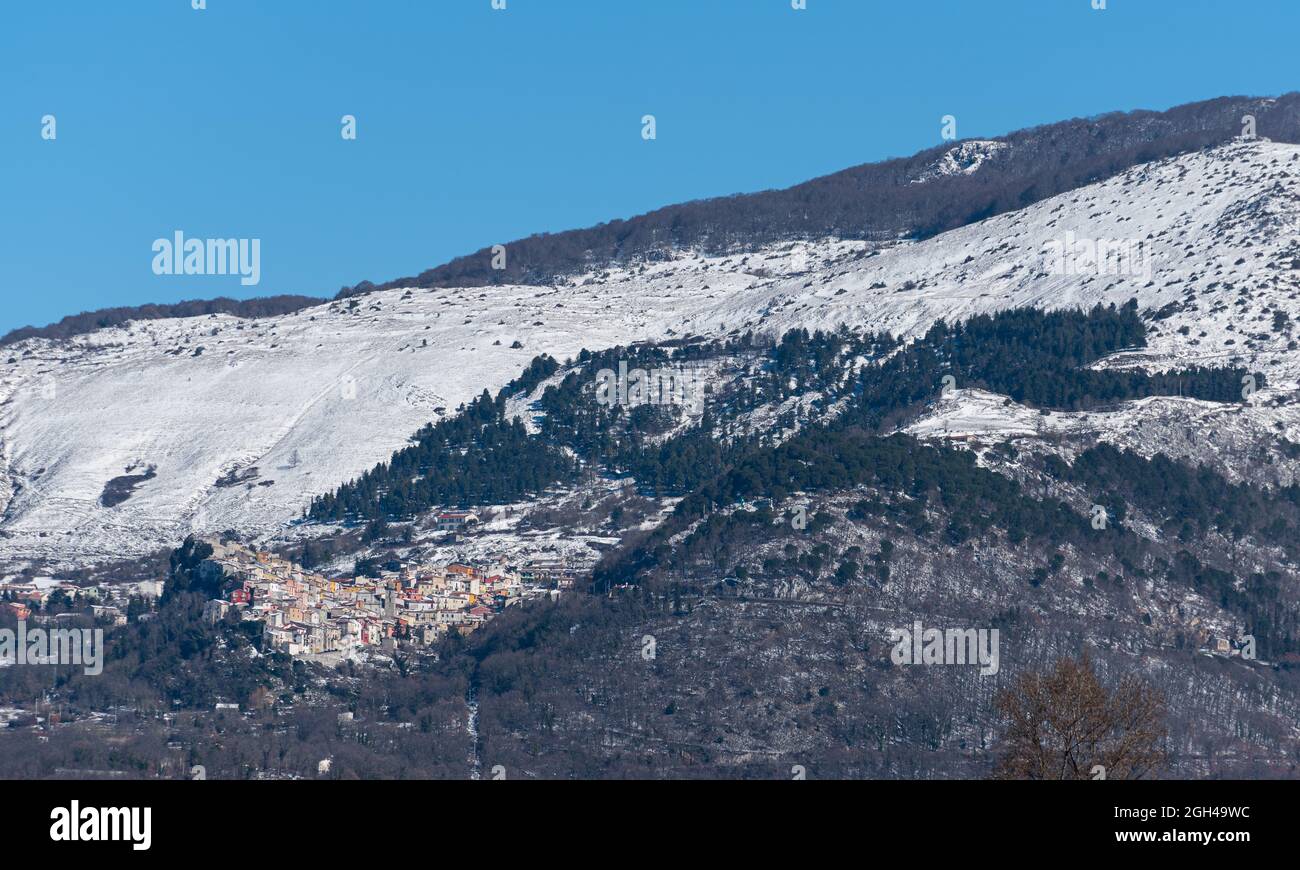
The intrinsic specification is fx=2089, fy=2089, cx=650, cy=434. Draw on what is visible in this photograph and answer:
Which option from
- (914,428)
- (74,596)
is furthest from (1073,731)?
(74,596)

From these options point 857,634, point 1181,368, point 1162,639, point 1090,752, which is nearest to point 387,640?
point 857,634
